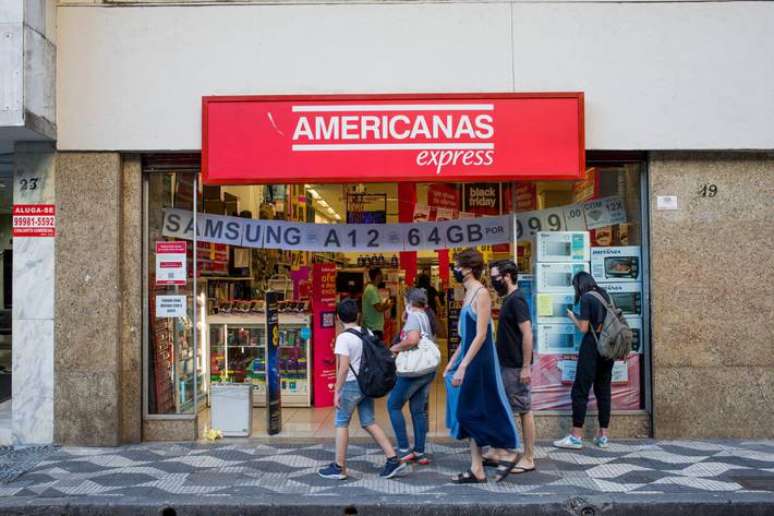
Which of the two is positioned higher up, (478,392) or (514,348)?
(514,348)

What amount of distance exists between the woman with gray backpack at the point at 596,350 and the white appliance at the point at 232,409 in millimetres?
3480

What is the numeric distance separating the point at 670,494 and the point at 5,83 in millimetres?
7398

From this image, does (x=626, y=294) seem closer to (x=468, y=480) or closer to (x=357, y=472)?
(x=468, y=480)

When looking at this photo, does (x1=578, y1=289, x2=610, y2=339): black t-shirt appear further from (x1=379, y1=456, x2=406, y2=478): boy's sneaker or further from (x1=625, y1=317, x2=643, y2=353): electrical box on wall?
(x1=379, y1=456, x2=406, y2=478): boy's sneaker

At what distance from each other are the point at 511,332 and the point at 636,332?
233 cm

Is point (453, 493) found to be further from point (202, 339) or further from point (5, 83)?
point (5, 83)

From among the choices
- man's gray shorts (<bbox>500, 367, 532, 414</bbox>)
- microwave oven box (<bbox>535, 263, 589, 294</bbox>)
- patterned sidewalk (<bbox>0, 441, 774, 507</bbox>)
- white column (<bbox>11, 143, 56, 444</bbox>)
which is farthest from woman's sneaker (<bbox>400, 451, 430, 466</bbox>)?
white column (<bbox>11, 143, 56, 444</bbox>)

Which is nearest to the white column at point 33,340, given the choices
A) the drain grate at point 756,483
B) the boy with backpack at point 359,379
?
the boy with backpack at point 359,379

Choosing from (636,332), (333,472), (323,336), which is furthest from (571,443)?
(323,336)

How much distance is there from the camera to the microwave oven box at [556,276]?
28.2 feet

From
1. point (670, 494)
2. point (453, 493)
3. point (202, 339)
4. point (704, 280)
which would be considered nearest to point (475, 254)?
point (453, 493)

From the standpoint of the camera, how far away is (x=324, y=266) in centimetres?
1059

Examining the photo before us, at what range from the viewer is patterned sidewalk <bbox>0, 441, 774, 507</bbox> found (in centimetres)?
638

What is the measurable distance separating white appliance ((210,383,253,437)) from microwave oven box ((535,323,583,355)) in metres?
3.41
